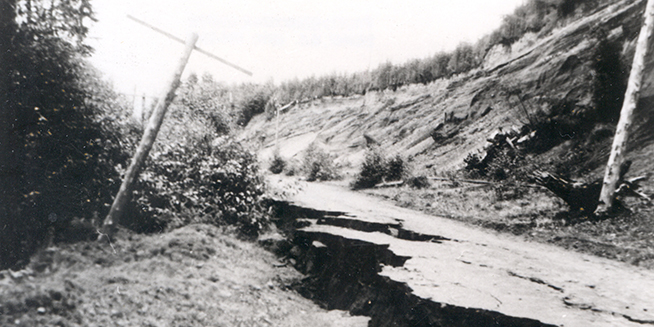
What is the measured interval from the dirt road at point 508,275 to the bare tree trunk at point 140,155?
289 centimetres

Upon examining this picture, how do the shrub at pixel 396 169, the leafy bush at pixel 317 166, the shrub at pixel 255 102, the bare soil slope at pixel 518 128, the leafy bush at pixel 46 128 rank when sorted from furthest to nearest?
the shrub at pixel 255 102 < the leafy bush at pixel 317 166 < the shrub at pixel 396 169 < the bare soil slope at pixel 518 128 < the leafy bush at pixel 46 128

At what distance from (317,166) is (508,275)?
6.52 metres

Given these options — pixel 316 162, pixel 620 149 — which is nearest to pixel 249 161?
pixel 316 162

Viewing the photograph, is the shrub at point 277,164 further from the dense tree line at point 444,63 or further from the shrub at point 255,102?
the dense tree line at point 444,63

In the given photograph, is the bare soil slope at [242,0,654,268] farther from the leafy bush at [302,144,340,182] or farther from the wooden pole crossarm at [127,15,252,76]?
the wooden pole crossarm at [127,15,252,76]

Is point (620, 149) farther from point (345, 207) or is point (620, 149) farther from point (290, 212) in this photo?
point (290, 212)

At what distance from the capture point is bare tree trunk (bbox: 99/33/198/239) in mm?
5234

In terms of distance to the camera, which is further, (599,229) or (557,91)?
(557,91)

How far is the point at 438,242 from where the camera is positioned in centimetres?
507

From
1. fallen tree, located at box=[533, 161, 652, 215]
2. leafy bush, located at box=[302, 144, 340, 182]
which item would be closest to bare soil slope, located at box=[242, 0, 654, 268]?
fallen tree, located at box=[533, 161, 652, 215]

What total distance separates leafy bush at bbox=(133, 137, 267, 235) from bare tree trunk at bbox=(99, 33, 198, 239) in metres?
0.59

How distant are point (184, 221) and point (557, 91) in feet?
29.6

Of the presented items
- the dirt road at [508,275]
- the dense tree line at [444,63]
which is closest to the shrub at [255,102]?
the dense tree line at [444,63]

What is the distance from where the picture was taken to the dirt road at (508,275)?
301cm
